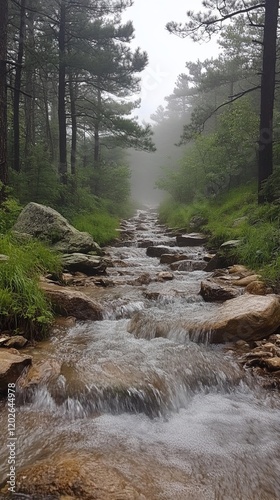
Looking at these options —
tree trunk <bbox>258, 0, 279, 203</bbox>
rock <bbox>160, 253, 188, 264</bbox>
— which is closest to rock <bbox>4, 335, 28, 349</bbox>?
rock <bbox>160, 253, 188, 264</bbox>

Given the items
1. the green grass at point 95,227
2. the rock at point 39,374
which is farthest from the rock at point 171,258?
the rock at point 39,374

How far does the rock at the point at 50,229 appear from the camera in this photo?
25.0ft

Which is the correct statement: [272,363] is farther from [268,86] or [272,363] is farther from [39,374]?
[268,86]

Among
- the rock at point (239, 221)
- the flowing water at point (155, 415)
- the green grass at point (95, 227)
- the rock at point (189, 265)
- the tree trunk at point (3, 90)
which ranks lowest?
the flowing water at point (155, 415)

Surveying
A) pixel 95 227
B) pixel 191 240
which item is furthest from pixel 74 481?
pixel 95 227

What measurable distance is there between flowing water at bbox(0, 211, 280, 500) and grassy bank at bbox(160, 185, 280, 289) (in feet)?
8.30

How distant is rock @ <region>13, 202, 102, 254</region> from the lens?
7629 millimetres

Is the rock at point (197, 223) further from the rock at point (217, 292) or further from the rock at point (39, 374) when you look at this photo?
the rock at point (39, 374)

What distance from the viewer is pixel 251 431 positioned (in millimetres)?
2639

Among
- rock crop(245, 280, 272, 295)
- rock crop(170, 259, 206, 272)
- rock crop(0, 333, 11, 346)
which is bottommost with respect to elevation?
Answer: rock crop(170, 259, 206, 272)

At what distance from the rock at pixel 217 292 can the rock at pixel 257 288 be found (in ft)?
0.66

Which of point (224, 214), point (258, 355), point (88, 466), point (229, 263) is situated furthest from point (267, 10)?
point (88, 466)

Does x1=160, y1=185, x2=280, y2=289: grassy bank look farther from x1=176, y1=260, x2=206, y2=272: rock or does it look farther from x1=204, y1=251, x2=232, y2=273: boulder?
x1=176, y1=260, x2=206, y2=272: rock

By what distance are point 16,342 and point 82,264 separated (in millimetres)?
3564
